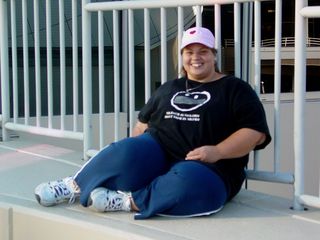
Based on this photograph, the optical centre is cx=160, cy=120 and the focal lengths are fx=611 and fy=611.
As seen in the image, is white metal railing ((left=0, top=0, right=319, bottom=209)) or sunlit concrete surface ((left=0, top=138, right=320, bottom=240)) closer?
sunlit concrete surface ((left=0, top=138, right=320, bottom=240))

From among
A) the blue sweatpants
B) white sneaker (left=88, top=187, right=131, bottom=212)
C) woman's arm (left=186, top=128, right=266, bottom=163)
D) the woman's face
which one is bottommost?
white sneaker (left=88, top=187, right=131, bottom=212)

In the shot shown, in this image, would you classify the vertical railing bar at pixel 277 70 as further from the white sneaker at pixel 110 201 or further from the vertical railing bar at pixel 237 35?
the white sneaker at pixel 110 201

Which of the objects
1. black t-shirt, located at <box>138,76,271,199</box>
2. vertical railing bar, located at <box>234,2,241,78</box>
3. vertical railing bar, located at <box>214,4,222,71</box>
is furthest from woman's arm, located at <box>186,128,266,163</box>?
vertical railing bar, located at <box>214,4,222,71</box>

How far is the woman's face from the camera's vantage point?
9.48ft

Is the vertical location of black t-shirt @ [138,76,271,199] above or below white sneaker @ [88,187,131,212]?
above

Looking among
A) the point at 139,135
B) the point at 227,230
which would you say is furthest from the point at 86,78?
the point at 227,230

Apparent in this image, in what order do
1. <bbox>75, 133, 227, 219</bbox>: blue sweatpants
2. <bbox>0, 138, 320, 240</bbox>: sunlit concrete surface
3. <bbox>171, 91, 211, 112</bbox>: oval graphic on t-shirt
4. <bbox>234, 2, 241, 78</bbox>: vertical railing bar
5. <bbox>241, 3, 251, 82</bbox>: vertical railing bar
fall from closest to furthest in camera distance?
<bbox>0, 138, 320, 240</bbox>: sunlit concrete surface, <bbox>75, 133, 227, 219</bbox>: blue sweatpants, <bbox>171, 91, 211, 112</bbox>: oval graphic on t-shirt, <bbox>234, 2, 241, 78</bbox>: vertical railing bar, <bbox>241, 3, 251, 82</bbox>: vertical railing bar

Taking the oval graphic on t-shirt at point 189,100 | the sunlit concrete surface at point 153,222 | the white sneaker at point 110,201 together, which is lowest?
the sunlit concrete surface at point 153,222

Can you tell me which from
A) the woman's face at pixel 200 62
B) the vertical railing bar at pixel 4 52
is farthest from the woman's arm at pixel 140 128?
the vertical railing bar at pixel 4 52

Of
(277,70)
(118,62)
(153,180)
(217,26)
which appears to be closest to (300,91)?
(277,70)

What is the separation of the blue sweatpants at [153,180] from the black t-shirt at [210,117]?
8 cm

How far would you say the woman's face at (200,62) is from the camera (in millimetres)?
2889

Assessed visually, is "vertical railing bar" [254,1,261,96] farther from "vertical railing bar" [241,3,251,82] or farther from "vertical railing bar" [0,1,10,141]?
"vertical railing bar" [0,1,10,141]

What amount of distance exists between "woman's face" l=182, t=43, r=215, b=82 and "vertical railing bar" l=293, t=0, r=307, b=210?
1.39 ft
